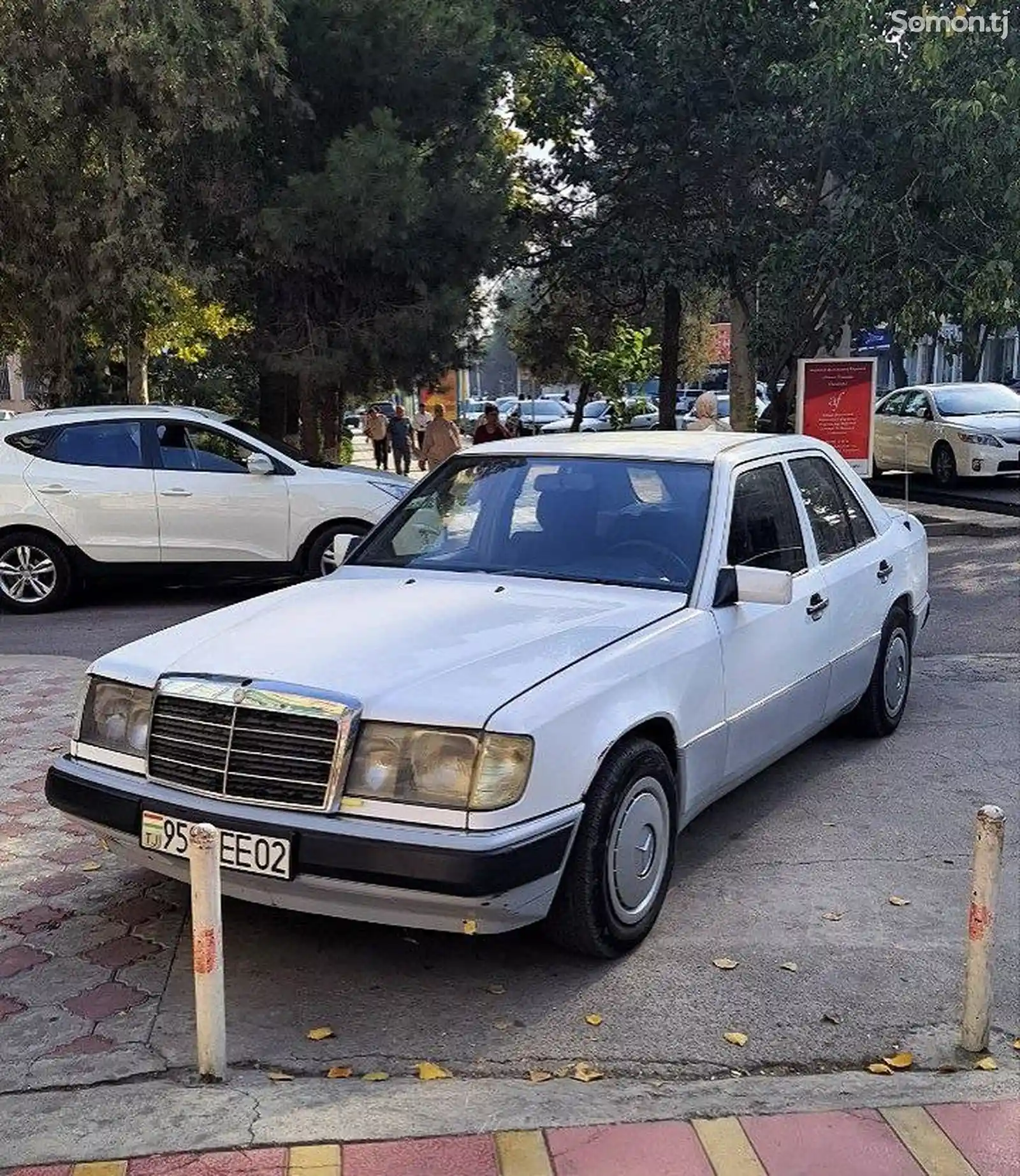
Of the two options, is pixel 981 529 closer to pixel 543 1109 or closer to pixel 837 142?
pixel 837 142

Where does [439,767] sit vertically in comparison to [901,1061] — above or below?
above

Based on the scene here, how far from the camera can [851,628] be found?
582cm

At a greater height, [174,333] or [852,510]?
[174,333]

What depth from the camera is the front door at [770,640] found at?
471cm

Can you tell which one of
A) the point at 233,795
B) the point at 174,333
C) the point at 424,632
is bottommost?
the point at 233,795

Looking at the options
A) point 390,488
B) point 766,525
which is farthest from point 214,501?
point 766,525

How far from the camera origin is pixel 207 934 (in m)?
3.20

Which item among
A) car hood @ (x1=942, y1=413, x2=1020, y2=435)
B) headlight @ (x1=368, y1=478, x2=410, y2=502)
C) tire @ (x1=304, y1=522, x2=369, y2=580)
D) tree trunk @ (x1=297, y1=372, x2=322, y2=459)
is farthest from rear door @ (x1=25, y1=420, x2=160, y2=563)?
car hood @ (x1=942, y1=413, x2=1020, y2=435)

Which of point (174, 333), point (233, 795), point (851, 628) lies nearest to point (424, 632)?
point (233, 795)

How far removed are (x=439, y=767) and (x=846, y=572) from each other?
9.53 feet

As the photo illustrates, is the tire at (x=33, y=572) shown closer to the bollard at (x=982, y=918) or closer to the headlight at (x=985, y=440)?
the bollard at (x=982, y=918)

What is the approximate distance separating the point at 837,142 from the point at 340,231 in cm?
548

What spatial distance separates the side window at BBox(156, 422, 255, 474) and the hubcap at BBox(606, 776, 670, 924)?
278 inches

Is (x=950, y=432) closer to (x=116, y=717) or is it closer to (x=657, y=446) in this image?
(x=657, y=446)
